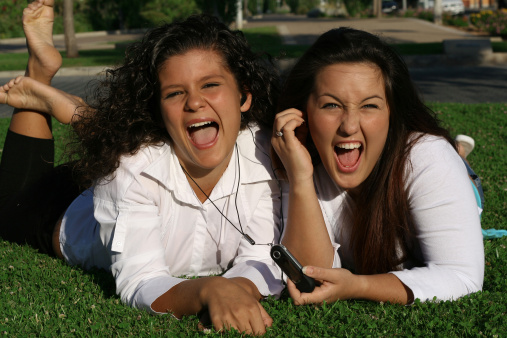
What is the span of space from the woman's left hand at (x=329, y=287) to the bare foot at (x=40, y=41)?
2927 mm

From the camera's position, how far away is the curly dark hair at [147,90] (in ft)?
10.9

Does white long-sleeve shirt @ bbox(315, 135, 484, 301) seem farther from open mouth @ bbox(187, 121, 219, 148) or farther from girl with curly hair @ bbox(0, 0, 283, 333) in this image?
open mouth @ bbox(187, 121, 219, 148)

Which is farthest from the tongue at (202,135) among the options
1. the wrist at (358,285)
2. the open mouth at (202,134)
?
the wrist at (358,285)

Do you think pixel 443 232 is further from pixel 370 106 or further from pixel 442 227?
pixel 370 106

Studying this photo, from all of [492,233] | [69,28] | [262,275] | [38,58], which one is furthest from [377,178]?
[69,28]

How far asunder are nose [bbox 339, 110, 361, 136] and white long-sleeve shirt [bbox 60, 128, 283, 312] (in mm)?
625

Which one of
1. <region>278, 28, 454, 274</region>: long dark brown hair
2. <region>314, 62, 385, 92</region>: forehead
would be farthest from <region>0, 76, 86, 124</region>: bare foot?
<region>314, 62, 385, 92</region>: forehead

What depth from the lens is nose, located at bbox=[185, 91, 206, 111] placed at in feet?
10.3

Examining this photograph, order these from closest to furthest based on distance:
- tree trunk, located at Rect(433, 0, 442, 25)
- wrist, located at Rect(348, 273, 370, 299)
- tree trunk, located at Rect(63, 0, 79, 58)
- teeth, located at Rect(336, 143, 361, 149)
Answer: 1. wrist, located at Rect(348, 273, 370, 299)
2. teeth, located at Rect(336, 143, 361, 149)
3. tree trunk, located at Rect(63, 0, 79, 58)
4. tree trunk, located at Rect(433, 0, 442, 25)

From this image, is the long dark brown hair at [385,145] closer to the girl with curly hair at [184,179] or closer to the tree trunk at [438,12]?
the girl with curly hair at [184,179]

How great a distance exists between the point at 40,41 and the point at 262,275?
9.08 ft

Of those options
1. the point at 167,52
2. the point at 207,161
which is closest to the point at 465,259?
the point at 207,161

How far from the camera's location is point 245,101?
3.67 m

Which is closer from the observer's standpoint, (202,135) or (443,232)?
(443,232)
